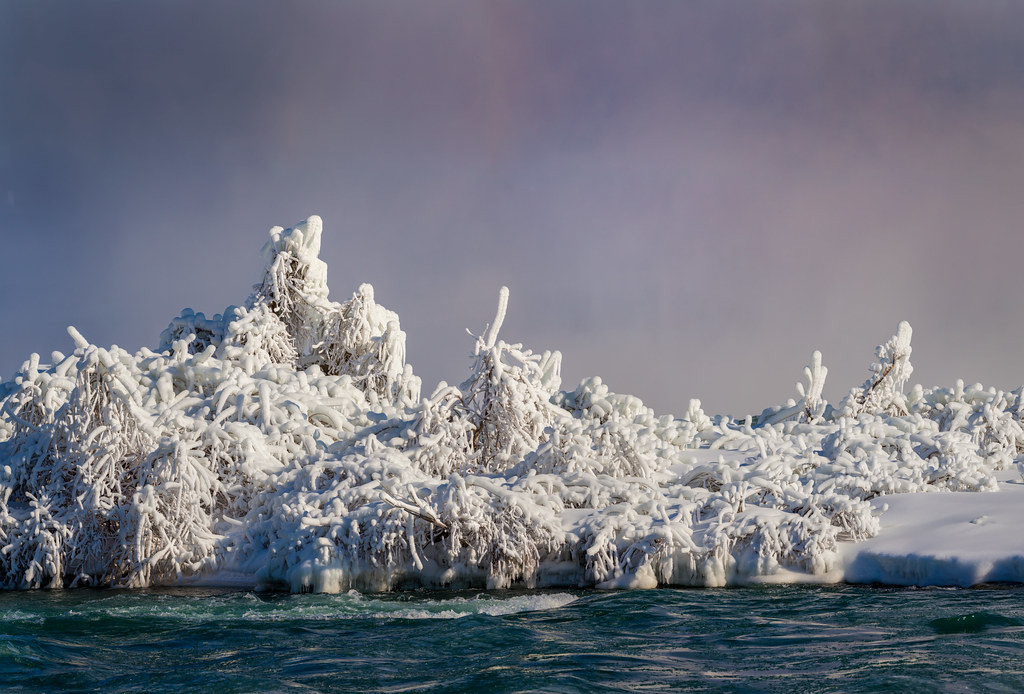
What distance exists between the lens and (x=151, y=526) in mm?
13656

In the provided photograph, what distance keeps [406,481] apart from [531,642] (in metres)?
4.71

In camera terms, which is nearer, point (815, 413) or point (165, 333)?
point (165, 333)

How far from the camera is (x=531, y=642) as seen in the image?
9.56m

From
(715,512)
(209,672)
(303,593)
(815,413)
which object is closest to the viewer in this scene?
(209,672)

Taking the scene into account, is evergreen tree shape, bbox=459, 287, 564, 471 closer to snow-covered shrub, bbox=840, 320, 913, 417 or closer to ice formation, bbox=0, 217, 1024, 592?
ice formation, bbox=0, 217, 1024, 592

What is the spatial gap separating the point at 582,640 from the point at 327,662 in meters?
2.32

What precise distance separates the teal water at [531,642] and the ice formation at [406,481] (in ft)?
2.22

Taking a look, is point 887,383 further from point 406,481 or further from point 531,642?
point 531,642

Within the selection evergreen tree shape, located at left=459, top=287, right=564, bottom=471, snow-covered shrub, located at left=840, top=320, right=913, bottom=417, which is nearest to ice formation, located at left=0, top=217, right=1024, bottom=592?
evergreen tree shape, located at left=459, top=287, right=564, bottom=471

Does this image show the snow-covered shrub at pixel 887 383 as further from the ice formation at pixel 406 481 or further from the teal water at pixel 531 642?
the teal water at pixel 531 642

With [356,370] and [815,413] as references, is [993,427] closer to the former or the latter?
[815,413]

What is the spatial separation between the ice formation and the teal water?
675 mm

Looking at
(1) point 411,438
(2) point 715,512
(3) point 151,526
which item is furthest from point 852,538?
(3) point 151,526

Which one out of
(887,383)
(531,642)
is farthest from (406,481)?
(887,383)
